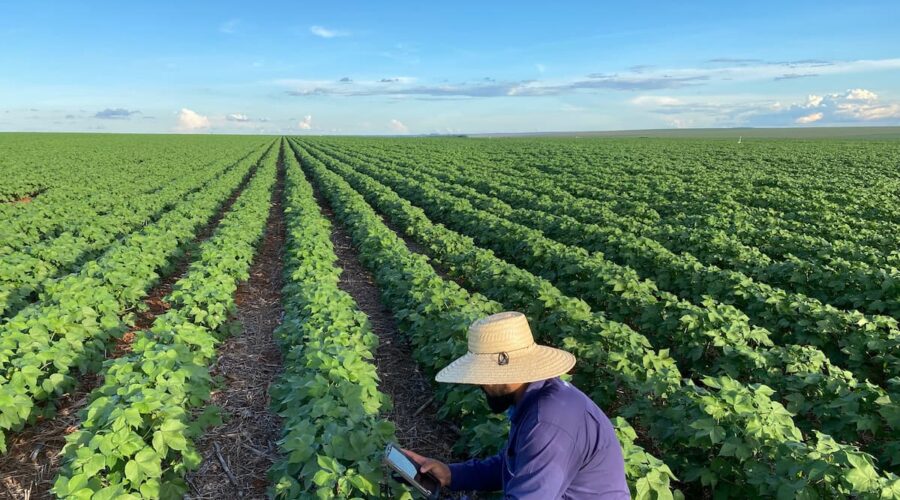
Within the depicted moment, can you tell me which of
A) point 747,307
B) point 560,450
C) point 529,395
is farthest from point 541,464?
point 747,307

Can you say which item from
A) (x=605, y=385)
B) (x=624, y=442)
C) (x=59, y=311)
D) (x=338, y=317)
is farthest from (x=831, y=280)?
(x=59, y=311)

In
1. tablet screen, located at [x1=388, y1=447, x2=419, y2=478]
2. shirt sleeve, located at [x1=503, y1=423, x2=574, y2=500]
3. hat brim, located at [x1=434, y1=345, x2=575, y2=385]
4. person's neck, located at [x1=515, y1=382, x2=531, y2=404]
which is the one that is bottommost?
tablet screen, located at [x1=388, y1=447, x2=419, y2=478]

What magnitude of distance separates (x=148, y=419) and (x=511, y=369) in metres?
3.28

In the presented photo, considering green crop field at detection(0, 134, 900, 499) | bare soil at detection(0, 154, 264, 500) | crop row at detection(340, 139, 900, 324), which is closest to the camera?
green crop field at detection(0, 134, 900, 499)

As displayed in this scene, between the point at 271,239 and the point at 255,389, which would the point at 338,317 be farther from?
the point at 271,239

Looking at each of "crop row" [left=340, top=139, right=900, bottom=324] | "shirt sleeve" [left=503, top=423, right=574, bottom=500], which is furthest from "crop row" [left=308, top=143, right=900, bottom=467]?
"shirt sleeve" [left=503, top=423, right=574, bottom=500]

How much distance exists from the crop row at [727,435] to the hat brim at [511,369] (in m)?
1.70

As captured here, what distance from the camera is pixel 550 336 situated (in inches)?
285

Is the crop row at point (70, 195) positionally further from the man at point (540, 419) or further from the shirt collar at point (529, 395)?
the shirt collar at point (529, 395)

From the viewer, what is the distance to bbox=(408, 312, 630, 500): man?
256cm

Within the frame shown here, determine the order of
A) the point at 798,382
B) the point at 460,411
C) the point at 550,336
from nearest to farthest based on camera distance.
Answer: the point at 798,382, the point at 460,411, the point at 550,336

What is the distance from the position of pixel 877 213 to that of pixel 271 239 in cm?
1689

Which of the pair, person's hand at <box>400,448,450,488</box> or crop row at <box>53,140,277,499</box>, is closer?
person's hand at <box>400,448,450,488</box>

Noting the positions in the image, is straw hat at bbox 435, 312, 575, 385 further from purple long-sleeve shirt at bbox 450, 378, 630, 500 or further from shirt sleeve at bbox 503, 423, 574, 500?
shirt sleeve at bbox 503, 423, 574, 500
